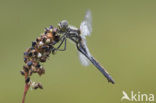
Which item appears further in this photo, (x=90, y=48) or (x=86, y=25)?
(x=90, y=48)

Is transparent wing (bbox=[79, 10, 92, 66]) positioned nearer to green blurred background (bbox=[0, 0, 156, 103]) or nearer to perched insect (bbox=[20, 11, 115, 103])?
perched insect (bbox=[20, 11, 115, 103])

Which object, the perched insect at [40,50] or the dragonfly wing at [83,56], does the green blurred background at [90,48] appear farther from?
the perched insect at [40,50]

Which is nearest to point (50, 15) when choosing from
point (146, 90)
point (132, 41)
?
point (132, 41)

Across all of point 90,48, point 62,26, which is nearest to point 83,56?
point 62,26

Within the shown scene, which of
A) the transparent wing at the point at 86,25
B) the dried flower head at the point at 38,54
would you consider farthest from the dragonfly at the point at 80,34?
the dried flower head at the point at 38,54

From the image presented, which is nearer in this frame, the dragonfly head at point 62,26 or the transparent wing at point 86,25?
the dragonfly head at point 62,26

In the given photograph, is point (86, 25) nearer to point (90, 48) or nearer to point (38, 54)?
point (38, 54)

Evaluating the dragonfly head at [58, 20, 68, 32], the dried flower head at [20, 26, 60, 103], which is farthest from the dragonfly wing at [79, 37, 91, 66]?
the dried flower head at [20, 26, 60, 103]

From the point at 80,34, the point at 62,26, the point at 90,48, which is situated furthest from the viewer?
the point at 90,48
